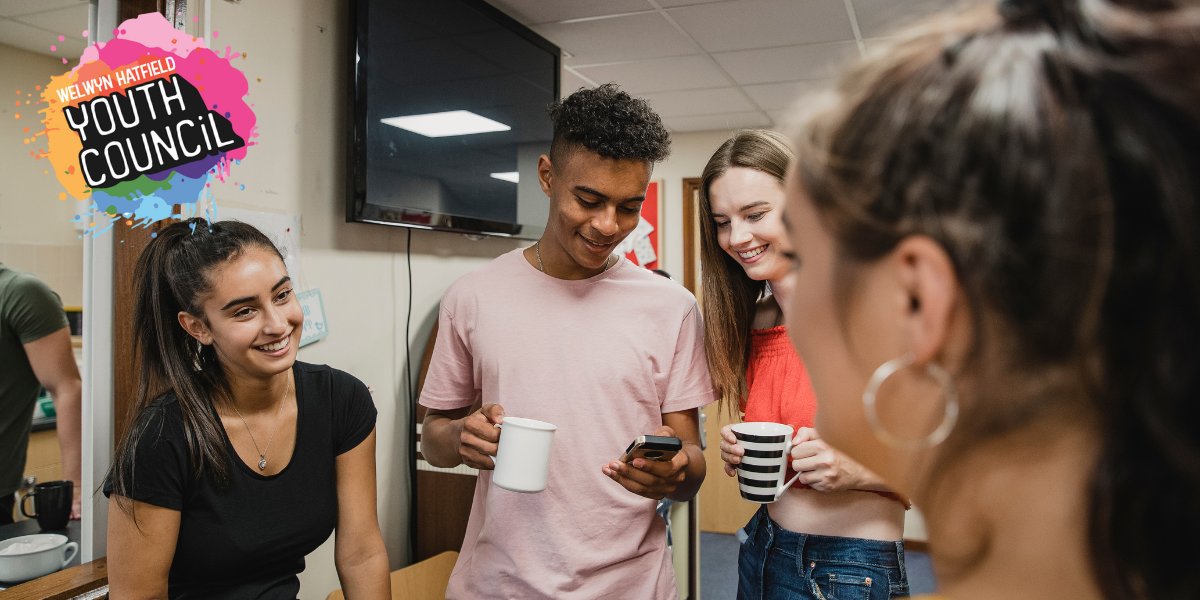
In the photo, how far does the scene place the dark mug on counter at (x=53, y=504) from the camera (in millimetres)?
1775

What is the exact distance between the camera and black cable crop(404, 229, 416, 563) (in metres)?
2.39

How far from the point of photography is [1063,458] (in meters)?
0.38

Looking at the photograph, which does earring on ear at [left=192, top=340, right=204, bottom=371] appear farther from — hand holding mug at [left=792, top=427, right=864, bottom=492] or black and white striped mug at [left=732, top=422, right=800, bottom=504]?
hand holding mug at [left=792, top=427, right=864, bottom=492]

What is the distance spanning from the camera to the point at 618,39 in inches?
123

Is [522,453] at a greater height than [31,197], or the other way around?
[31,197]

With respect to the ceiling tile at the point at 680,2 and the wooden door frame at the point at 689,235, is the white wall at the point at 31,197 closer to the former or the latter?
the ceiling tile at the point at 680,2

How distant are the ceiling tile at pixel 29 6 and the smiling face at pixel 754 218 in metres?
1.83

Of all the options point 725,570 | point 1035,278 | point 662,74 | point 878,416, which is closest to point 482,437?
point 878,416

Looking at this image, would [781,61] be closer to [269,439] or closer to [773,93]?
[773,93]

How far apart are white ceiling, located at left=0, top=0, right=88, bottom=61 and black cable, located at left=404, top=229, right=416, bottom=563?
1072 mm

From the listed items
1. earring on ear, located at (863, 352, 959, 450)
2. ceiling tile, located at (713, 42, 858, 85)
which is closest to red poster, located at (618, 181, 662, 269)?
ceiling tile, located at (713, 42, 858, 85)

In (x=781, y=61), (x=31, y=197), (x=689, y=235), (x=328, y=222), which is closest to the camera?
(x=328, y=222)

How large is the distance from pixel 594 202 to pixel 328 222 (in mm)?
1044

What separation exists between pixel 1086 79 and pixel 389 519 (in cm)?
237
